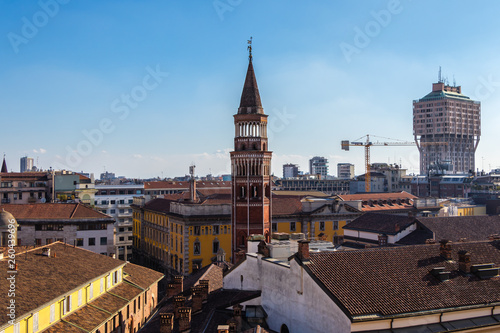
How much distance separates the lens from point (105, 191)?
118 m

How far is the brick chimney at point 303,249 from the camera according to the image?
27725 millimetres

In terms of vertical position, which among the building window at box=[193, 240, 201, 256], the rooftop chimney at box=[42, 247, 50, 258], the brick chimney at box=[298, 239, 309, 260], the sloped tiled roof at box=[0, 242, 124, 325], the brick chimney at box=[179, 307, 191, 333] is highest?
the brick chimney at box=[298, 239, 309, 260]

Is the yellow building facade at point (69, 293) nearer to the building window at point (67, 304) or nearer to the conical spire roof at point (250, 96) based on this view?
the building window at point (67, 304)

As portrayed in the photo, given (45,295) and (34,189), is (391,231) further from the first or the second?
(34,189)

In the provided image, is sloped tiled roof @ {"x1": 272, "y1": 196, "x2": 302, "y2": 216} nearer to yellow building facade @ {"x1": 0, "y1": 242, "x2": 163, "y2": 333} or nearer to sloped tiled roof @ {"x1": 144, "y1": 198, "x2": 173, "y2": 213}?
sloped tiled roof @ {"x1": 144, "y1": 198, "x2": 173, "y2": 213}

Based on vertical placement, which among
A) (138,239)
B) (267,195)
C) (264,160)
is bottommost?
(138,239)

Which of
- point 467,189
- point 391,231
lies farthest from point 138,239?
point 467,189

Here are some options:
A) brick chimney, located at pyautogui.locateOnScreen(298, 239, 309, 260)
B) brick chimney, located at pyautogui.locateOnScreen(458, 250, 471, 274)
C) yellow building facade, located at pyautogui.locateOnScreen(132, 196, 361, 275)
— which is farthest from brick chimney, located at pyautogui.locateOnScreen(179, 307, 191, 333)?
yellow building facade, located at pyautogui.locateOnScreen(132, 196, 361, 275)

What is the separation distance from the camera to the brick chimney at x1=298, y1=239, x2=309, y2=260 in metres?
27.7

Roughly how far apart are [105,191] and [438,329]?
100925 millimetres

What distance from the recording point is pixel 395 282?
27812 mm

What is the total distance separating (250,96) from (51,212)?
30.2 meters

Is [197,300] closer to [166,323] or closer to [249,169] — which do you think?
[166,323]

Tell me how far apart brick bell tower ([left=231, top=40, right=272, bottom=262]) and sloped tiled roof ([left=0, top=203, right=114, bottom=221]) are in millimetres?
18267
